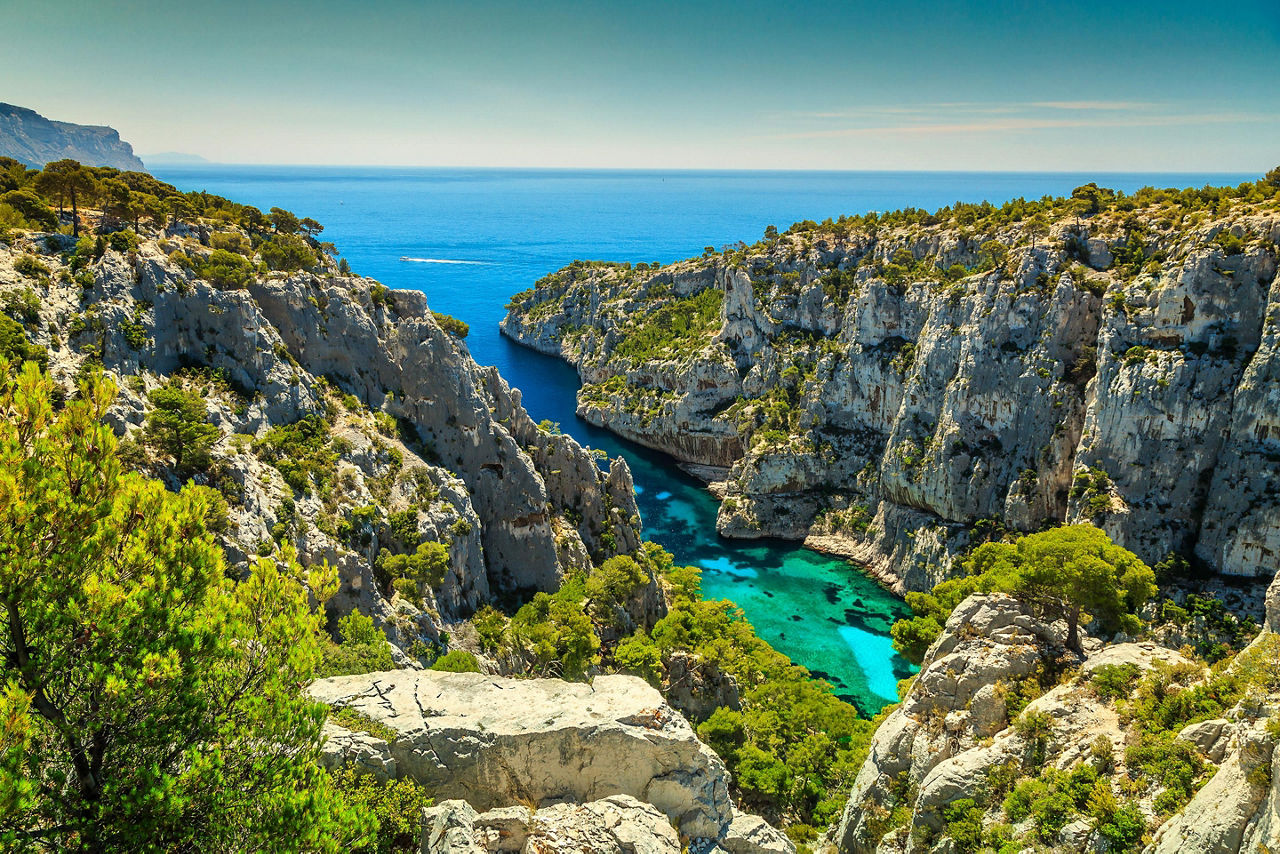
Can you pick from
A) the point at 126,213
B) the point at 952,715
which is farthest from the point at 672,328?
the point at 952,715

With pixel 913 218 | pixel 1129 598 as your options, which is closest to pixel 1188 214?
pixel 913 218

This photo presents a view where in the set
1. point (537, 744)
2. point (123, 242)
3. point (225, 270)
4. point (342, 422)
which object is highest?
point (123, 242)

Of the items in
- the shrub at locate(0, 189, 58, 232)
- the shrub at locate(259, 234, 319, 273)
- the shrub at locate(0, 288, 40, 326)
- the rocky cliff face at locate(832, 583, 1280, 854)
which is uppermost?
the shrub at locate(0, 189, 58, 232)

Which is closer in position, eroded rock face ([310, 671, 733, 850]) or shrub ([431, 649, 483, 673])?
eroded rock face ([310, 671, 733, 850])

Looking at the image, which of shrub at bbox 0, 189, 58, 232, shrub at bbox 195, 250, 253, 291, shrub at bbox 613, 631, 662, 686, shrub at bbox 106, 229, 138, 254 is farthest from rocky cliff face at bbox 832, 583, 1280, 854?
shrub at bbox 0, 189, 58, 232

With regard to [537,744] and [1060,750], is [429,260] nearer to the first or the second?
[537,744]

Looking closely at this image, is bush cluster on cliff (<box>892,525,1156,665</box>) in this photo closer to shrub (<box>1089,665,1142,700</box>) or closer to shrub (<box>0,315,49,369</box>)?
shrub (<box>1089,665,1142,700</box>)
